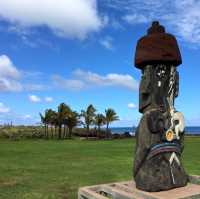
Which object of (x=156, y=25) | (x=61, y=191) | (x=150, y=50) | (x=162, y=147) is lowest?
(x=61, y=191)

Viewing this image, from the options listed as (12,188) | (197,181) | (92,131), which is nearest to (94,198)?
(197,181)

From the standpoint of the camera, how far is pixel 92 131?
6888 cm

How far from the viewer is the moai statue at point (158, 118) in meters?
7.28

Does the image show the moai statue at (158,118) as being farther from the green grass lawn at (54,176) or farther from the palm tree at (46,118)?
the palm tree at (46,118)

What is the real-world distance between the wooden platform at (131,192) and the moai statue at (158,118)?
0.22 metres

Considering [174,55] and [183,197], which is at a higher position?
[174,55]

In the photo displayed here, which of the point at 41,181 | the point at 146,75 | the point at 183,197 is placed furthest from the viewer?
→ the point at 41,181

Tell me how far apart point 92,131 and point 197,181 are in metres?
61.0

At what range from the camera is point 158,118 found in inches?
293

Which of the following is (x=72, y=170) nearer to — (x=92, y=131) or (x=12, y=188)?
(x=12, y=188)

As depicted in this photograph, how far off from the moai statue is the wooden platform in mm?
224

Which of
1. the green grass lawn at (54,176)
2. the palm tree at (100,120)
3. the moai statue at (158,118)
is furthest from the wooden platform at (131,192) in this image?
the palm tree at (100,120)

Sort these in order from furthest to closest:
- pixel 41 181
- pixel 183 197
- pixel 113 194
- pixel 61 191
Answer: 1. pixel 41 181
2. pixel 61 191
3. pixel 113 194
4. pixel 183 197

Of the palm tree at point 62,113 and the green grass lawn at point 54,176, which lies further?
the palm tree at point 62,113
